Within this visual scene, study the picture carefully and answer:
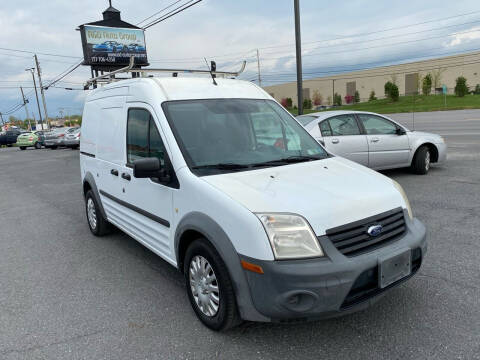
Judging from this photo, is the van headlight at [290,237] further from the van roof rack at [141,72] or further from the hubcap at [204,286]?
the van roof rack at [141,72]

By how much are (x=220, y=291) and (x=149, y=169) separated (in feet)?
3.67

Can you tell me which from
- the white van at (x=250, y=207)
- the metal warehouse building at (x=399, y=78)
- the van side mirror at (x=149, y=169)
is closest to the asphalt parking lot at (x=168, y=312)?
the white van at (x=250, y=207)

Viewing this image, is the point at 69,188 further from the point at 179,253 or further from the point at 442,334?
the point at 442,334

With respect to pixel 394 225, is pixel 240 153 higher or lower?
higher

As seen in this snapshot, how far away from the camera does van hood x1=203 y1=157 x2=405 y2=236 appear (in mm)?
2551

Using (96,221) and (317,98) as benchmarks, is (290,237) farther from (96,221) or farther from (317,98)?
(317,98)

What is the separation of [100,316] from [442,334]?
2.75 m

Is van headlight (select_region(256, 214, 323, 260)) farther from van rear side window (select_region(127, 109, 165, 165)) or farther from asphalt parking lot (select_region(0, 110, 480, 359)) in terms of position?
van rear side window (select_region(127, 109, 165, 165))

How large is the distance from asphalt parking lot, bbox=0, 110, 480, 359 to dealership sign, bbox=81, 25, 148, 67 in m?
25.4

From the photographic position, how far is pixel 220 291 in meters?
2.75

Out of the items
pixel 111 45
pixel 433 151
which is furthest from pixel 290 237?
pixel 111 45

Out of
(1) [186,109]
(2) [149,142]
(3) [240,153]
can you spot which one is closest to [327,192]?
(3) [240,153]

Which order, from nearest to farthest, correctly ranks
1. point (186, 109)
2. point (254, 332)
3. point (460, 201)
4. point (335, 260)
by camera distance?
point (335, 260)
point (254, 332)
point (186, 109)
point (460, 201)

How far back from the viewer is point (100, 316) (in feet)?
10.9
